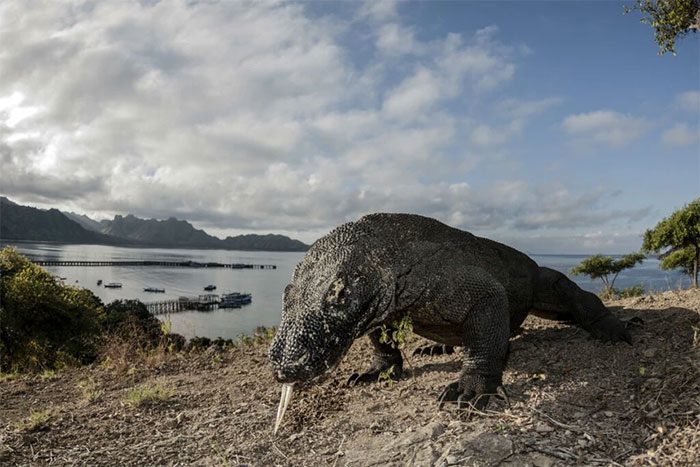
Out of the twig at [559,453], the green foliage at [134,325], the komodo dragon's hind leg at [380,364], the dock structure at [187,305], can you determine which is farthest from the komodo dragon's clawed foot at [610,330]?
the dock structure at [187,305]

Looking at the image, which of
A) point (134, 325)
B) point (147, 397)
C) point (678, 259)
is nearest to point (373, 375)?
point (147, 397)

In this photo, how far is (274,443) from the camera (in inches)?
217

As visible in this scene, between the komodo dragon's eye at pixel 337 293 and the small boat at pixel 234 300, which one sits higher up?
the komodo dragon's eye at pixel 337 293

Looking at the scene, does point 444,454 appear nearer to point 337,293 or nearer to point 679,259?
point 337,293

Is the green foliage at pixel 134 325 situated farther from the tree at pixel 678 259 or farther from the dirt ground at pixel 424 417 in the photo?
the tree at pixel 678 259

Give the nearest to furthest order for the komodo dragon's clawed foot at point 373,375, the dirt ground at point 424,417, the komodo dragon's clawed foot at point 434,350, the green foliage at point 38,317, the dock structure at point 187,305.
→ the dirt ground at point 424,417 → the komodo dragon's clawed foot at point 373,375 → the komodo dragon's clawed foot at point 434,350 → the green foliage at point 38,317 → the dock structure at point 187,305

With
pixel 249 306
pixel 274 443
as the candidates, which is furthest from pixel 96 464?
pixel 249 306

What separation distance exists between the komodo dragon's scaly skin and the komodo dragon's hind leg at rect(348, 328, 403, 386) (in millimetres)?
993

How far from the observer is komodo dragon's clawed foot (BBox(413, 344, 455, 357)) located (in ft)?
26.8

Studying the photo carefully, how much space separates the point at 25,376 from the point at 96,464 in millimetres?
6677

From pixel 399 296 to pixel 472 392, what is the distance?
1225mm

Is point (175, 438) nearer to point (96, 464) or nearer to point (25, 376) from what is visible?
point (96, 464)

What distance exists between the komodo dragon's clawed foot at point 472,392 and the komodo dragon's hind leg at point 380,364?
147cm

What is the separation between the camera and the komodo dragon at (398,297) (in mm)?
5121
